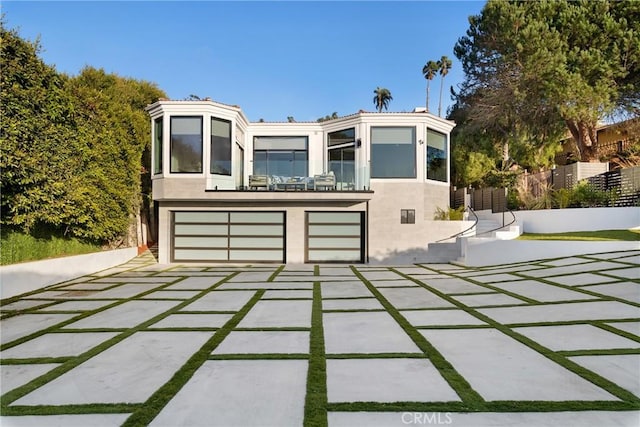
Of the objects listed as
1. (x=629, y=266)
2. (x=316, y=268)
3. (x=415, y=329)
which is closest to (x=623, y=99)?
(x=629, y=266)

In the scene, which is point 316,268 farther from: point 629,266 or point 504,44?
point 504,44

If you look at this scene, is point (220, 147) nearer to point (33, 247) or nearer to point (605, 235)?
point (33, 247)

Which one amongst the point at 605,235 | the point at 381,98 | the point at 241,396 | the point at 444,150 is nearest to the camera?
the point at 241,396

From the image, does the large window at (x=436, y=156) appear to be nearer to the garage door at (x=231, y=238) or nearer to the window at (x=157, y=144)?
the garage door at (x=231, y=238)

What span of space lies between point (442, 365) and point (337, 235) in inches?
394

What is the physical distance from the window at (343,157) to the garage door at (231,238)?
8.83ft

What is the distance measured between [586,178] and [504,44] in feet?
22.7

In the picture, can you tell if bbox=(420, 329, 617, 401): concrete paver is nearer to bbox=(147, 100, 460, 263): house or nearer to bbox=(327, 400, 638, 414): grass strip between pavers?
bbox=(327, 400, 638, 414): grass strip between pavers

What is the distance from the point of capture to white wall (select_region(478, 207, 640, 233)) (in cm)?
1108

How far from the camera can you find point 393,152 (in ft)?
43.7

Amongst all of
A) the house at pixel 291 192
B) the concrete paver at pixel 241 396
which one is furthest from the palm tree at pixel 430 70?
the concrete paver at pixel 241 396

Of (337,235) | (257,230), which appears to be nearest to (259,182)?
(257,230)

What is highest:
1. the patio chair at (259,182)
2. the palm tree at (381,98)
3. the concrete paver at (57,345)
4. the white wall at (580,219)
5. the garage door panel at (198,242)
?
the palm tree at (381,98)

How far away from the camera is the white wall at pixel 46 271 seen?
7578mm
